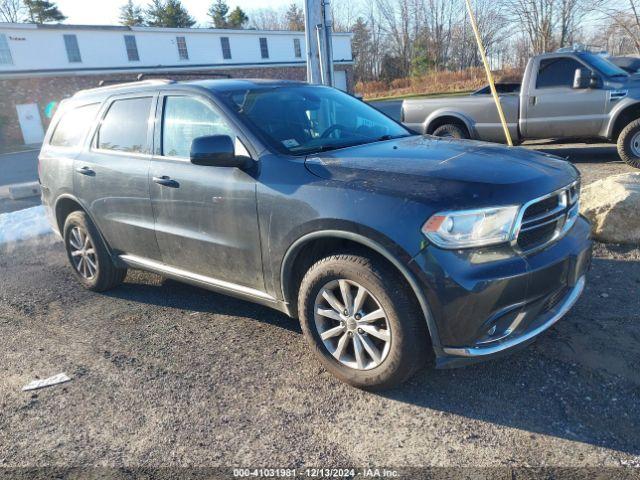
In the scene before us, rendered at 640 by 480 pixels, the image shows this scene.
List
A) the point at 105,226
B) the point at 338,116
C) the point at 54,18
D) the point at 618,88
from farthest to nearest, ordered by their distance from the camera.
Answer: the point at 54,18 → the point at 618,88 → the point at 105,226 → the point at 338,116

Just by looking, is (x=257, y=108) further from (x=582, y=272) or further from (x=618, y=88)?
(x=618, y=88)

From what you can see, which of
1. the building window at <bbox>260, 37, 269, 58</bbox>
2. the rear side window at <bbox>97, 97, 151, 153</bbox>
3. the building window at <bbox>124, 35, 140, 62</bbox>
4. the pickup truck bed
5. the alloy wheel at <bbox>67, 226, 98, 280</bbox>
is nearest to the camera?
the rear side window at <bbox>97, 97, 151, 153</bbox>

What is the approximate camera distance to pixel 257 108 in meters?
3.65

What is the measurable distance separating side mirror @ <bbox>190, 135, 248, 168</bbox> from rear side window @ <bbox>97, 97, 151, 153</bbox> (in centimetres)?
101

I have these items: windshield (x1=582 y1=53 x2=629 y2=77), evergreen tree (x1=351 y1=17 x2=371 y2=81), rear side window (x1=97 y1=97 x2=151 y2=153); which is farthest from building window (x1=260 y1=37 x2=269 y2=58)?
rear side window (x1=97 y1=97 x2=151 y2=153)

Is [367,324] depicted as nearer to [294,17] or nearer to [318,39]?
[318,39]

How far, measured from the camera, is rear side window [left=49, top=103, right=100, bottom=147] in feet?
15.5

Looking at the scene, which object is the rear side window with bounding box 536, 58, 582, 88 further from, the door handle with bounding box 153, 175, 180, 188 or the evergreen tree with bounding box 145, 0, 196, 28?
the evergreen tree with bounding box 145, 0, 196, 28

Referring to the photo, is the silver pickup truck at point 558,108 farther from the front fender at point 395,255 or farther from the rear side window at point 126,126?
the front fender at point 395,255

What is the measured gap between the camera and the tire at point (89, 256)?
15.4 feet

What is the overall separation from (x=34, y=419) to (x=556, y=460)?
287 centimetres

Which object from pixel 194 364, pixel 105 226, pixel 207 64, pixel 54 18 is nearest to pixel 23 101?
pixel 207 64

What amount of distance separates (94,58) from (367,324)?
1224 inches

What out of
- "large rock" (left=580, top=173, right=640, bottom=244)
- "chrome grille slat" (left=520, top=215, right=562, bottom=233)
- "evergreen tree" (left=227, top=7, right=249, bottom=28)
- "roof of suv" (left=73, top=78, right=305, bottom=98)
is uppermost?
"evergreen tree" (left=227, top=7, right=249, bottom=28)
